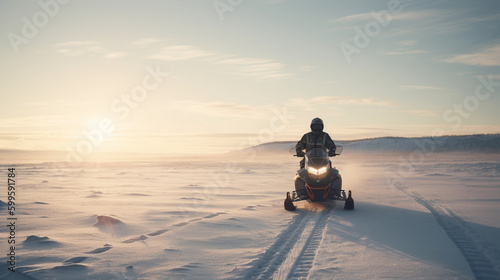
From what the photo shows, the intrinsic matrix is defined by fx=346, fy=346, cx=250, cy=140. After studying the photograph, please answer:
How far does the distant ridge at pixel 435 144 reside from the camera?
76.2 meters

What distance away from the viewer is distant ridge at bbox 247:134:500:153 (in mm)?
76250

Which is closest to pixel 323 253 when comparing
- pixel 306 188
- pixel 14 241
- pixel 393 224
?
pixel 393 224

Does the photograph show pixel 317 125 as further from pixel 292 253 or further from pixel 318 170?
pixel 292 253

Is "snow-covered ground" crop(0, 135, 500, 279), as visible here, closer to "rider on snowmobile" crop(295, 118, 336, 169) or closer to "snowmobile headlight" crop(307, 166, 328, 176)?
"snowmobile headlight" crop(307, 166, 328, 176)

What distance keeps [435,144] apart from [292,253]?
299 feet

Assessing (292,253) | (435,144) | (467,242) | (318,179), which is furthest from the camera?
(435,144)

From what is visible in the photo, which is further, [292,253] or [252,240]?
[252,240]

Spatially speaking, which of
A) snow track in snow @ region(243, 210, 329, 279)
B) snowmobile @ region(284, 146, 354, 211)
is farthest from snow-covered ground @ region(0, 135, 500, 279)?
snowmobile @ region(284, 146, 354, 211)

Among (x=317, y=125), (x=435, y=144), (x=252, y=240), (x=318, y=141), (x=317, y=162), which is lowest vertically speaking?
(x=252, y=240)

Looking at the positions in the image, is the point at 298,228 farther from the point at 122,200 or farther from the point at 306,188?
the point at 122,200

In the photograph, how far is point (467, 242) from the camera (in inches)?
236

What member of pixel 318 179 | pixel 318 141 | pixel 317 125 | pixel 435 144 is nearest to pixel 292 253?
pixel 318 179

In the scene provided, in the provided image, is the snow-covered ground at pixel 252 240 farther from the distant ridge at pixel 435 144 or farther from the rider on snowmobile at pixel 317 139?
the distant ridge at pixel 435 144

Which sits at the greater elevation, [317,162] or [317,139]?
[317,139]
